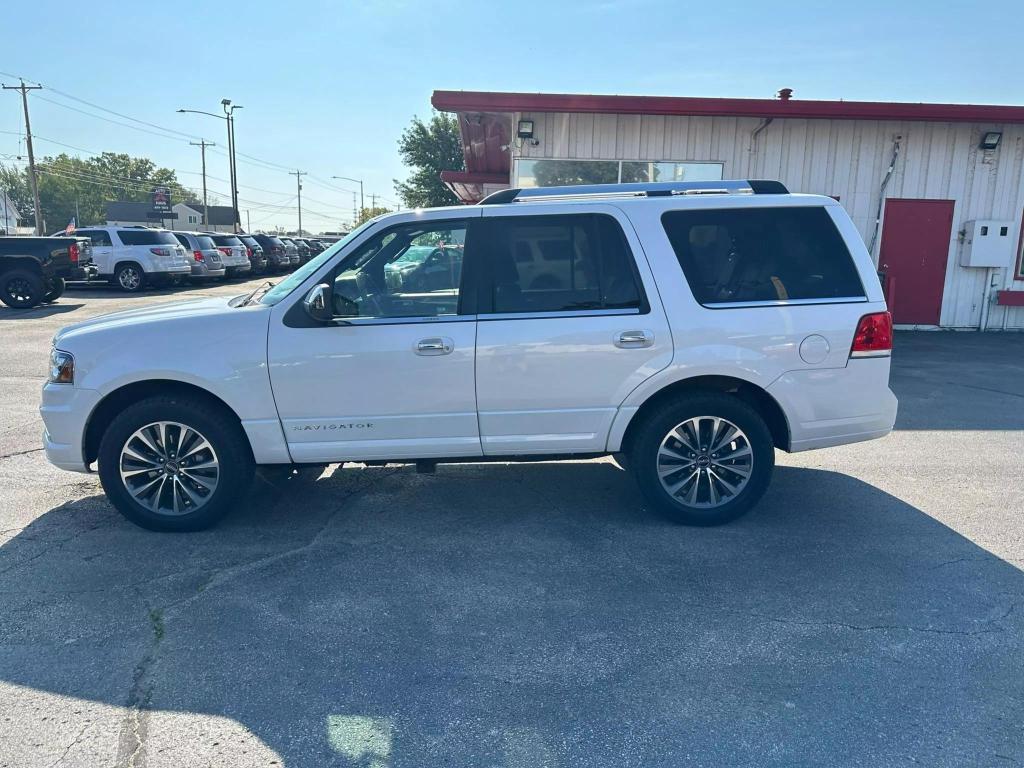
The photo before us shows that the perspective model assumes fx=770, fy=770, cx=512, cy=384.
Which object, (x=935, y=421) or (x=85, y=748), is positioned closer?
(x=85, y=748)

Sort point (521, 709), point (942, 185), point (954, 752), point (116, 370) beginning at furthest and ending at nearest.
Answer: point (942, 185) → point (116, 370) → point (521, 709) → point (954, 752)

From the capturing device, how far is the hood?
4.52 m

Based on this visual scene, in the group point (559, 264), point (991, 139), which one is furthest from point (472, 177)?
point (559, 264)

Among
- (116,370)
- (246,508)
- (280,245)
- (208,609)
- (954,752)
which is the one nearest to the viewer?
(954,752)

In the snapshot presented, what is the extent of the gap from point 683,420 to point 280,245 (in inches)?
1262

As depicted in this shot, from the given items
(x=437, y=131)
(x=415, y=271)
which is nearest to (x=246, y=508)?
(x=415, y=271)

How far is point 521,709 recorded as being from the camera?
9.62ft

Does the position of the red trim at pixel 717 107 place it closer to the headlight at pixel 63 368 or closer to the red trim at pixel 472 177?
the red trim at pixel 472 177

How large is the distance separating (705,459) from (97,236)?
21.9 m

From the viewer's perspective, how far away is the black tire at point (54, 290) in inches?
673

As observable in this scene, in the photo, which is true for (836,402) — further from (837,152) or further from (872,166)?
(872,166)

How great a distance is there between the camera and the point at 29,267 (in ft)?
55.0

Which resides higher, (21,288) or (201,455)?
(21,288)

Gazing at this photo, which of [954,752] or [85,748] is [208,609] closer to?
[85,748]
